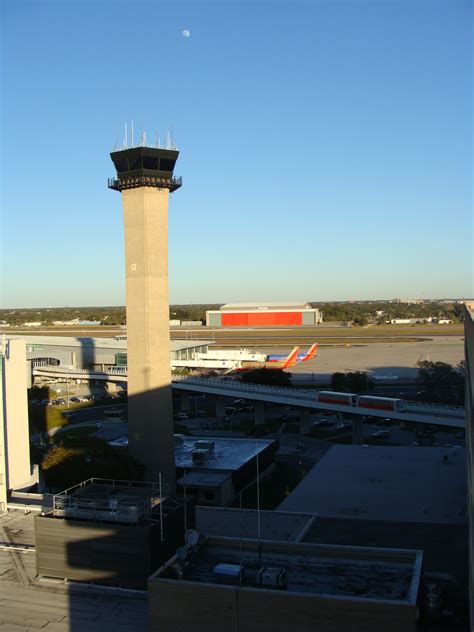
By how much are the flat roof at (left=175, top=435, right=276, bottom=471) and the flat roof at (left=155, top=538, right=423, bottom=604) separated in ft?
80.1

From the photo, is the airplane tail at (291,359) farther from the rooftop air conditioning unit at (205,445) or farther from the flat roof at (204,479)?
the flat roof at (204,479)

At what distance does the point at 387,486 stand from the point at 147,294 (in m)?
20.2

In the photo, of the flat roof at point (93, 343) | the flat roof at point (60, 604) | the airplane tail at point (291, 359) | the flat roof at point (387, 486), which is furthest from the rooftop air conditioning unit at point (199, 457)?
the airplane tail at point (291, 359)

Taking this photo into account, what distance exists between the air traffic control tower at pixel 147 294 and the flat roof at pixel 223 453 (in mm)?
2824

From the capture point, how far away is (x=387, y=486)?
4116cm

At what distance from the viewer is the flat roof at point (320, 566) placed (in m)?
17.0

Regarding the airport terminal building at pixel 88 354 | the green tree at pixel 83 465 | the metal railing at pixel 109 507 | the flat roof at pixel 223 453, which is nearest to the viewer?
the metal railing at pixel 109 507

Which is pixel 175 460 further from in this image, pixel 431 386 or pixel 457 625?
pixel 431 386

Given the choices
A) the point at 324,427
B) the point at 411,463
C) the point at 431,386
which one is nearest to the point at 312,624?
the point at 411,463

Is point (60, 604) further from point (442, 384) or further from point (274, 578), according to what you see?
point (442, 384)

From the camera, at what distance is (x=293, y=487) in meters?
45.1

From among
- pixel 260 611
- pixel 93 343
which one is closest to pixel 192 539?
pixel 260 611

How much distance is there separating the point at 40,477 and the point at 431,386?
4738 centimetres

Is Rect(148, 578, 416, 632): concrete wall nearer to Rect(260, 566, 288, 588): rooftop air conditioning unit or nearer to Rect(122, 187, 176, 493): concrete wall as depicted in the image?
Rect(260, 566, 288, 588): rooftop air conditioning unit
